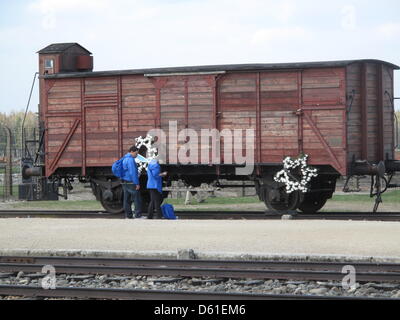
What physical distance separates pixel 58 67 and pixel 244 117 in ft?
20.1

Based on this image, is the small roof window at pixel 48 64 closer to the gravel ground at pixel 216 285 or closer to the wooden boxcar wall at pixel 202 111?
the wooden boxcar wall at pixel 202 111

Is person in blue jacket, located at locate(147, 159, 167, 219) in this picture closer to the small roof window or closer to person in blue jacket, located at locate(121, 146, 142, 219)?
person in blue jacket, located at locate(121, 146, 142, 219)

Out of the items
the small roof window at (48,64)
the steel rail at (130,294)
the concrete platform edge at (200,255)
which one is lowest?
the steel rail at (130,294)

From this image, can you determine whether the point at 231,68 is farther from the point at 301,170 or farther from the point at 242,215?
the point at 242,215

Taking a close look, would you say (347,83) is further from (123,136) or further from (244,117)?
(123,136)

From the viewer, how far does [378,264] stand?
11.3m

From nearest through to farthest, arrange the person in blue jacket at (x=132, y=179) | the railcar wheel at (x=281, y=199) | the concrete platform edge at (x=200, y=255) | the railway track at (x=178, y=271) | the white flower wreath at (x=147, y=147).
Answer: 1. the railway track at (x=178, y=271)
2. the concrete platform edge at (x=200, y=255)
3. the person in blue jacket at (x=132, y=179)
4. the railcar wheel at (x=281, y=199)
5. the white flower wreath at (x=147, y=147)

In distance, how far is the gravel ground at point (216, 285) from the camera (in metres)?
10.2

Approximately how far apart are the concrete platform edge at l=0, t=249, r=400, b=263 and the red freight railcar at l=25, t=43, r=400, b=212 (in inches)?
277

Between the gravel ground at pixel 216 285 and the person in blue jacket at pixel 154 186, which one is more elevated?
the person in blue jacket at pixel 154 186

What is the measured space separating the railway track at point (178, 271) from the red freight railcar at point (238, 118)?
774 cm

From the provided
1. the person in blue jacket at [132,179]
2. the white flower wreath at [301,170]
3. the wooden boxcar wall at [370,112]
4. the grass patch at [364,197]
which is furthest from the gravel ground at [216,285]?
the grass patch at [364,197]

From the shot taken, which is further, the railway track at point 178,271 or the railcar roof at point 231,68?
the railcar roof at point 231,68
